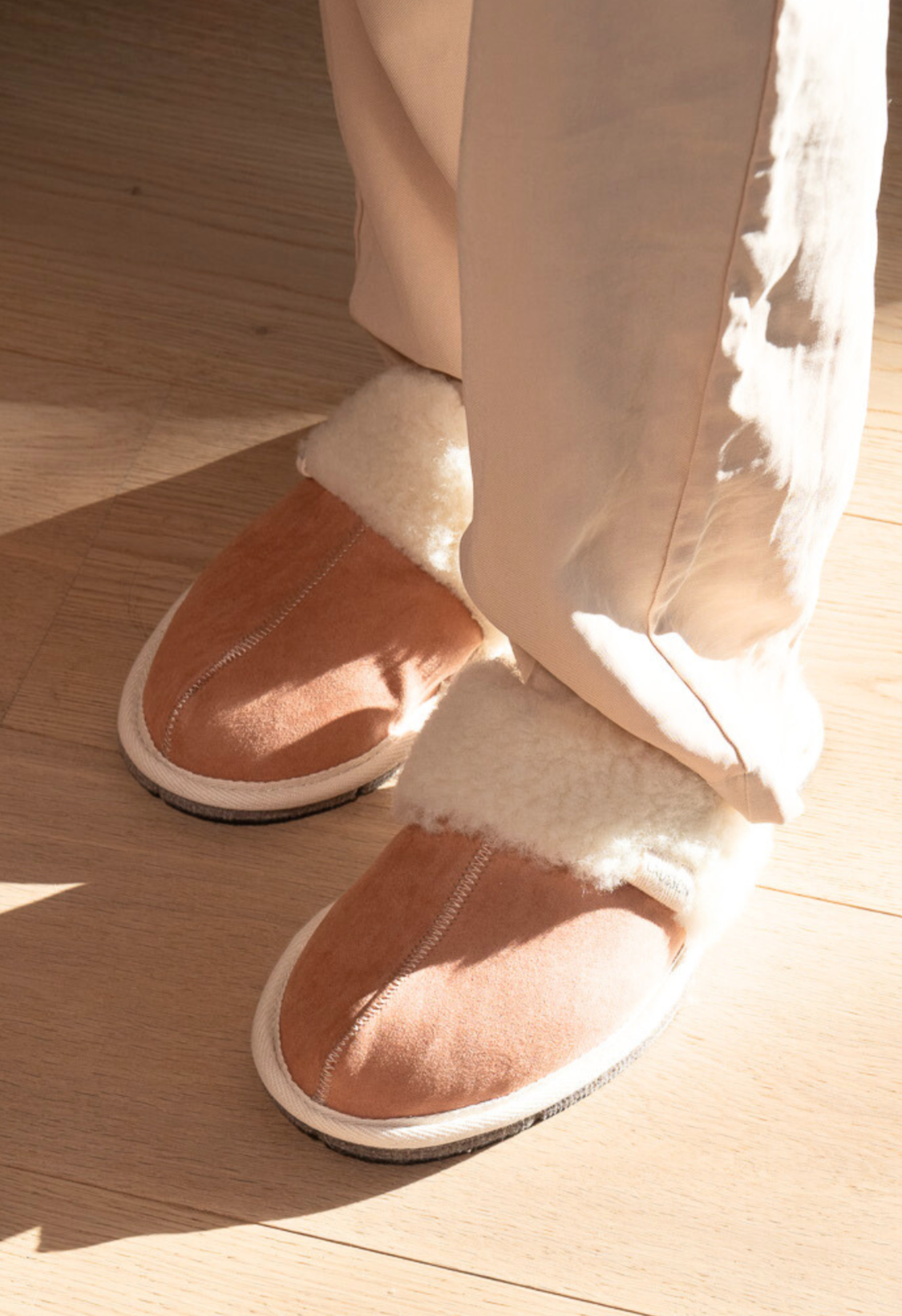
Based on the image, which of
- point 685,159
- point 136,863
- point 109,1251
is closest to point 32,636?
point 136,863

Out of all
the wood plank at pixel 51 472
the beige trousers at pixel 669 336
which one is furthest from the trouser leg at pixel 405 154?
the wood plank at pixel 51 472

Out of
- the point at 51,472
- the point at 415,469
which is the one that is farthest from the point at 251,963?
the point at 51,472

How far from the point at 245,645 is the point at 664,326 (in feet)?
1.22

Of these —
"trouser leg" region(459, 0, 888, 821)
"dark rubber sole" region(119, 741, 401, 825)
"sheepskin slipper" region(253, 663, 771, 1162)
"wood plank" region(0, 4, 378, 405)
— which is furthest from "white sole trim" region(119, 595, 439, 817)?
"wood plank" region(0, 4, 378, 405)

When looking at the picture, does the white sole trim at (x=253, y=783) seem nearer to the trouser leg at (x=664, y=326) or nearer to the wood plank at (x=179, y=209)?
the trouser leg at (x=664, y=326)

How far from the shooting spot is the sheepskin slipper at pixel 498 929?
61cm

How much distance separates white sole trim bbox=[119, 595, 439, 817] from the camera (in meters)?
0.73

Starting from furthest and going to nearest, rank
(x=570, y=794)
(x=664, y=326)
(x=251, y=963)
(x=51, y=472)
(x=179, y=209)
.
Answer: (x=179, y=209)
(x=51, y=472)
(x=251, y=963)
(x=570, y=794)
(x=664, y=326)

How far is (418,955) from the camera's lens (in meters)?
0.62

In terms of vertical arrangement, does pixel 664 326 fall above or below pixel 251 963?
above

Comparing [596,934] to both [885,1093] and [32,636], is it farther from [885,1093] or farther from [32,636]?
[32,636]

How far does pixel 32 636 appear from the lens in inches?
32.8

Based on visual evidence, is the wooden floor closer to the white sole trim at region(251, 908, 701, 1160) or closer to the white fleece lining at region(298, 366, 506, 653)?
the white sole trim at region(251, 908, 701, 1160)

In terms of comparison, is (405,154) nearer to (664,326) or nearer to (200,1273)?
(664,326)
